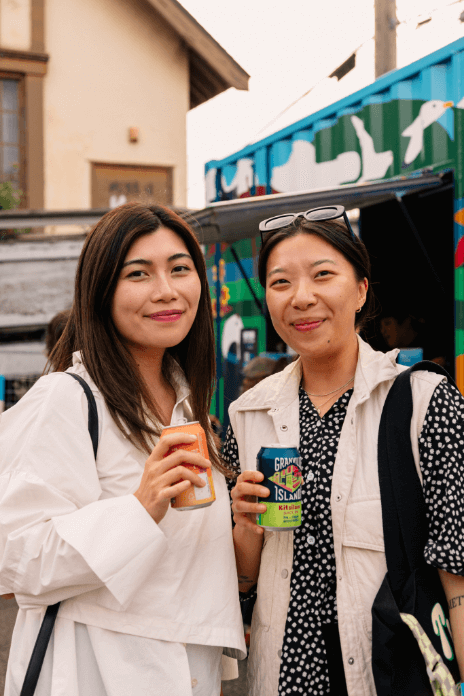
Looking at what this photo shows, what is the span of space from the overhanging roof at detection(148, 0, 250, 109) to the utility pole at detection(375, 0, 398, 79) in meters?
4.44

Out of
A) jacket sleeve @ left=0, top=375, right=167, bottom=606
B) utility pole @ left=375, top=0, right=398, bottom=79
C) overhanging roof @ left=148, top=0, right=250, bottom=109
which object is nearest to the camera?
jacket sleeve @ left=0, top=375, right=167, bottom=606

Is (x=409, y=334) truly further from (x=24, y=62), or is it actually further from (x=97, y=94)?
(x=24, y=62)

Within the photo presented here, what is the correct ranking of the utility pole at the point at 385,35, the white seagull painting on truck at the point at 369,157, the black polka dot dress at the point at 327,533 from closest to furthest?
the black polka dot dress at the point at 327,533 < the white seagull painting on truck at the point at 369,157 < the utility pole at the point at 385,35

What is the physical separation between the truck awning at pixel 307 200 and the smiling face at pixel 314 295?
2.80m

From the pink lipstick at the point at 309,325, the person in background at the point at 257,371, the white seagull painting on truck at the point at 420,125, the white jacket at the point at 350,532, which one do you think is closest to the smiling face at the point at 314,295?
the pink lipstick at the point at 309,325

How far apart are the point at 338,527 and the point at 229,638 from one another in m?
0.40

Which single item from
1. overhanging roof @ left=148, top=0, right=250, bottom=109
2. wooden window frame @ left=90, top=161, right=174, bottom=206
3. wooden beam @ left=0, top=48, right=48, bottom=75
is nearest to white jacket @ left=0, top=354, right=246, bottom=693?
wooden window frame @ left=90, top=161, right=174, bottom=206

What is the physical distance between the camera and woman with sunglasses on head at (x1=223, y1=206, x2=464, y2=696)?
1562mm

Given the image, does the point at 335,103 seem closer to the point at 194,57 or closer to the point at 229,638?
the point at 229,638

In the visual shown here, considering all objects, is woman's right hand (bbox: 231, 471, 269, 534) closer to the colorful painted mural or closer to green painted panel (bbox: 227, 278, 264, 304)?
the colorful painted mural

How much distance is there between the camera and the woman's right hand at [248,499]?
63.2 inches

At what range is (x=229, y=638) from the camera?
1.62m

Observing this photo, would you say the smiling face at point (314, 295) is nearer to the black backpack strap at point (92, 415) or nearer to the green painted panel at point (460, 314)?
the black backpack strap at point (92, 415)

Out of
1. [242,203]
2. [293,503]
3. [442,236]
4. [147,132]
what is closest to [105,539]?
[293,503]
